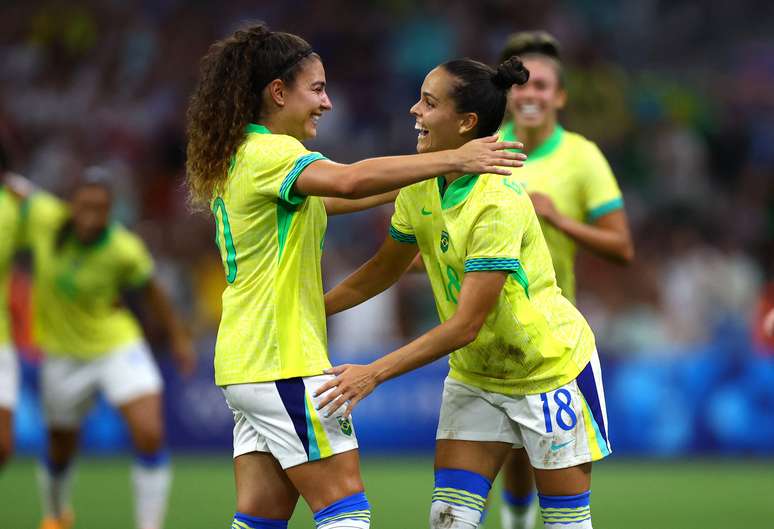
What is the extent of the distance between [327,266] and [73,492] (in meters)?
4.11

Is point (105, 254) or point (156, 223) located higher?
point (156, 223)

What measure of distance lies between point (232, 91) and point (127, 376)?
4.01 metres

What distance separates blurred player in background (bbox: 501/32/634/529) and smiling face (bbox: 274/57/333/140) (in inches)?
72.8

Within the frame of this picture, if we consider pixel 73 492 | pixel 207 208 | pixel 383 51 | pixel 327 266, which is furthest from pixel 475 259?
pixel 383 51

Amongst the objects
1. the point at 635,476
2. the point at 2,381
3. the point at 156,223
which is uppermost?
the point at 156,223

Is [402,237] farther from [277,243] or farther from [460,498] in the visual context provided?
[460,498]

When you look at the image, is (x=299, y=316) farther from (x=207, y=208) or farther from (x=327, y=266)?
(x=327, y=266)

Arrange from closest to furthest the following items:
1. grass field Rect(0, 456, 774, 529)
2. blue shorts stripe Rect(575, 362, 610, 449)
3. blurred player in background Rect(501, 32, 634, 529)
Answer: blue shorts stripe Rect(575, 362, 610, 449) → blurred player in background Rect(501, 32, 634, 529) → grass field Rect(0, 456, 774, 529)

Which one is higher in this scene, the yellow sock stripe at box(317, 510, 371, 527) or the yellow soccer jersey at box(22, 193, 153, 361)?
the yellow soccer jersey at box(22, 193, 153, 361)

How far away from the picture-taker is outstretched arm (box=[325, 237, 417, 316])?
15.6ft

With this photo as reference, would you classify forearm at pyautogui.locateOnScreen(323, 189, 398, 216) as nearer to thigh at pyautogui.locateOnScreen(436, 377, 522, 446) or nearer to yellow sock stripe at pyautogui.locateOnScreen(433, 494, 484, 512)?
thigh at pyautogui.locateOnScreen(436, 377, 522, 446)

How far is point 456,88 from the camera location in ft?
14.3

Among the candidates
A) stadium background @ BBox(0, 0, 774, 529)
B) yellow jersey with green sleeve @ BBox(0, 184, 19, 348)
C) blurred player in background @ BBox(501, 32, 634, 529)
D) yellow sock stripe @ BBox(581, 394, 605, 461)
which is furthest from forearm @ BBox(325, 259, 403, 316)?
stadium background @ BBox(0, 0, 774, 529)

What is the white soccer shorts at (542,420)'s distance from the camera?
Result: 446 centimetres
